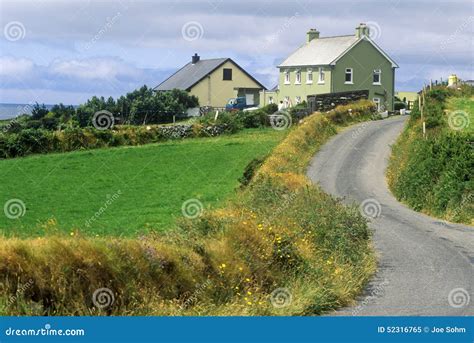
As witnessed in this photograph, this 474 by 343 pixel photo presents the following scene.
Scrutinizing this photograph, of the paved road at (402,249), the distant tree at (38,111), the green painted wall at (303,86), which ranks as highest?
the green painted wall at (303,86)

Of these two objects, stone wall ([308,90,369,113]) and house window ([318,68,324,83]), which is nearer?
stone wall ([308,90,369,113])

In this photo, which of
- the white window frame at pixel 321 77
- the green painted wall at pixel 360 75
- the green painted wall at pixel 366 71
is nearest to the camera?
the green painted wall at pixel 360 75

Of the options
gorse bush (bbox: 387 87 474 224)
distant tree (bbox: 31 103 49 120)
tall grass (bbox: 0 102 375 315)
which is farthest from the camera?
distant tree (bbox: 31 103 49 120)

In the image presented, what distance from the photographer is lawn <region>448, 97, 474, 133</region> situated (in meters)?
41.7

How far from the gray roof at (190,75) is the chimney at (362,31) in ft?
48.2

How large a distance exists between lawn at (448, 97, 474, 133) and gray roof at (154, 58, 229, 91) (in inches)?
1216

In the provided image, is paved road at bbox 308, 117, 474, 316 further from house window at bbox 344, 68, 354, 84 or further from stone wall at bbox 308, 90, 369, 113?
house window at bbox 344, 68, 354, 84

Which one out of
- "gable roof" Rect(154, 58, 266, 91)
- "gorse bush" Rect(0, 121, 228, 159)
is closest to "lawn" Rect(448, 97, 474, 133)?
"gorse bush" Rect(0, 121, 228, 159)

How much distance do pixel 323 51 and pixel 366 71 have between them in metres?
4.77

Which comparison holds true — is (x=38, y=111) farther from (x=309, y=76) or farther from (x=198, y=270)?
(x=198, y=270)

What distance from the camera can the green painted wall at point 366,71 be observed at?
229ft

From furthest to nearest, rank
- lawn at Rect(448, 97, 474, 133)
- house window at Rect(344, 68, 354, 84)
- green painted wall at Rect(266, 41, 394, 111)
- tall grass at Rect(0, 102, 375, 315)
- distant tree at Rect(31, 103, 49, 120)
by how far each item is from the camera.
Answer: house window at Rect(344, 68, 354, 84) → green painted wall at Rect(266, 41, 394, 111) → distant tree at Rect(31, 103, 49, 120) → lawn at Rect(448, 97, 474, 133) → tall grass at Rect(0, 102, 375, 315)

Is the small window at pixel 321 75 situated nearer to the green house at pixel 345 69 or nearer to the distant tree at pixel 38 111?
the green house at pixel 345 69

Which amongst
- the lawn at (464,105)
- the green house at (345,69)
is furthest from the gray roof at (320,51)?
the lawn at (464,105)
